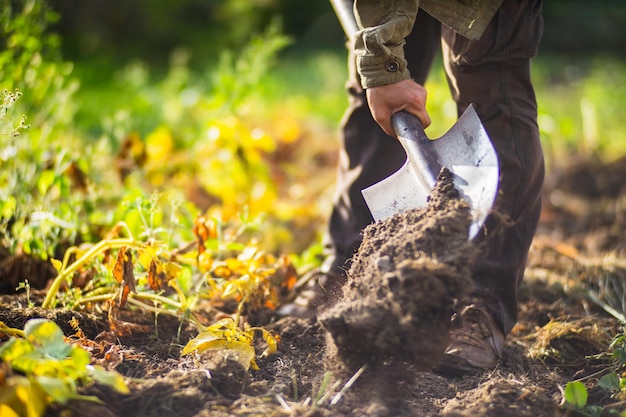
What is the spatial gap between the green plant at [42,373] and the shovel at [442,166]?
85 centimetres

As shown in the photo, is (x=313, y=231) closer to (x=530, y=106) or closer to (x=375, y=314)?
(x=530, y=106)

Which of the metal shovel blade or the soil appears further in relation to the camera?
the metal shovel blade

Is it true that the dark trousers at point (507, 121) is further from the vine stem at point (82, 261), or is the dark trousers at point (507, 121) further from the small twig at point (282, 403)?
the vine stem at point (82, 261)

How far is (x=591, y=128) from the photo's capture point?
4.45m

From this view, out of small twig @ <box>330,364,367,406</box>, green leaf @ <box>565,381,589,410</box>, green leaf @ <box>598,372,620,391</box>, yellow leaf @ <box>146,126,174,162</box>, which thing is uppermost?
yellow leaf @ <box>146,126,174,162</box>

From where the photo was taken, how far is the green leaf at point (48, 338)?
4.84ft

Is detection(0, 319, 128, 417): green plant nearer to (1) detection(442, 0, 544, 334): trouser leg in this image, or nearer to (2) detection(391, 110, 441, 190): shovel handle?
(2) detection(391, 110, 441, 190): shovel handle

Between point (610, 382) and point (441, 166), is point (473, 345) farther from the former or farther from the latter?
point (441, 166)

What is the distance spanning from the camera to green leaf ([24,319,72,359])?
1476 millimetres

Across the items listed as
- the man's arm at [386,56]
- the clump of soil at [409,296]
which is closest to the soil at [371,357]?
the clump of soil at [409,296]

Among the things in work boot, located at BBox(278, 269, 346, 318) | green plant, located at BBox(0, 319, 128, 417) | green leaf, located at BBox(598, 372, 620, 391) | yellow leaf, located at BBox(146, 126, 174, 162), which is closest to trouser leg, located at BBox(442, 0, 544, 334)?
green leaf, located at BBox(598, 372, 620, 391)

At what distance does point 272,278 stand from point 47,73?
1.39 m

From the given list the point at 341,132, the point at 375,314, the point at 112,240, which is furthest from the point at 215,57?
the point at 375,314

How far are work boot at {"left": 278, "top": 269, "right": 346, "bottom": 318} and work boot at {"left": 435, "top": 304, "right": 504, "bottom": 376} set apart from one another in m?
0.33
